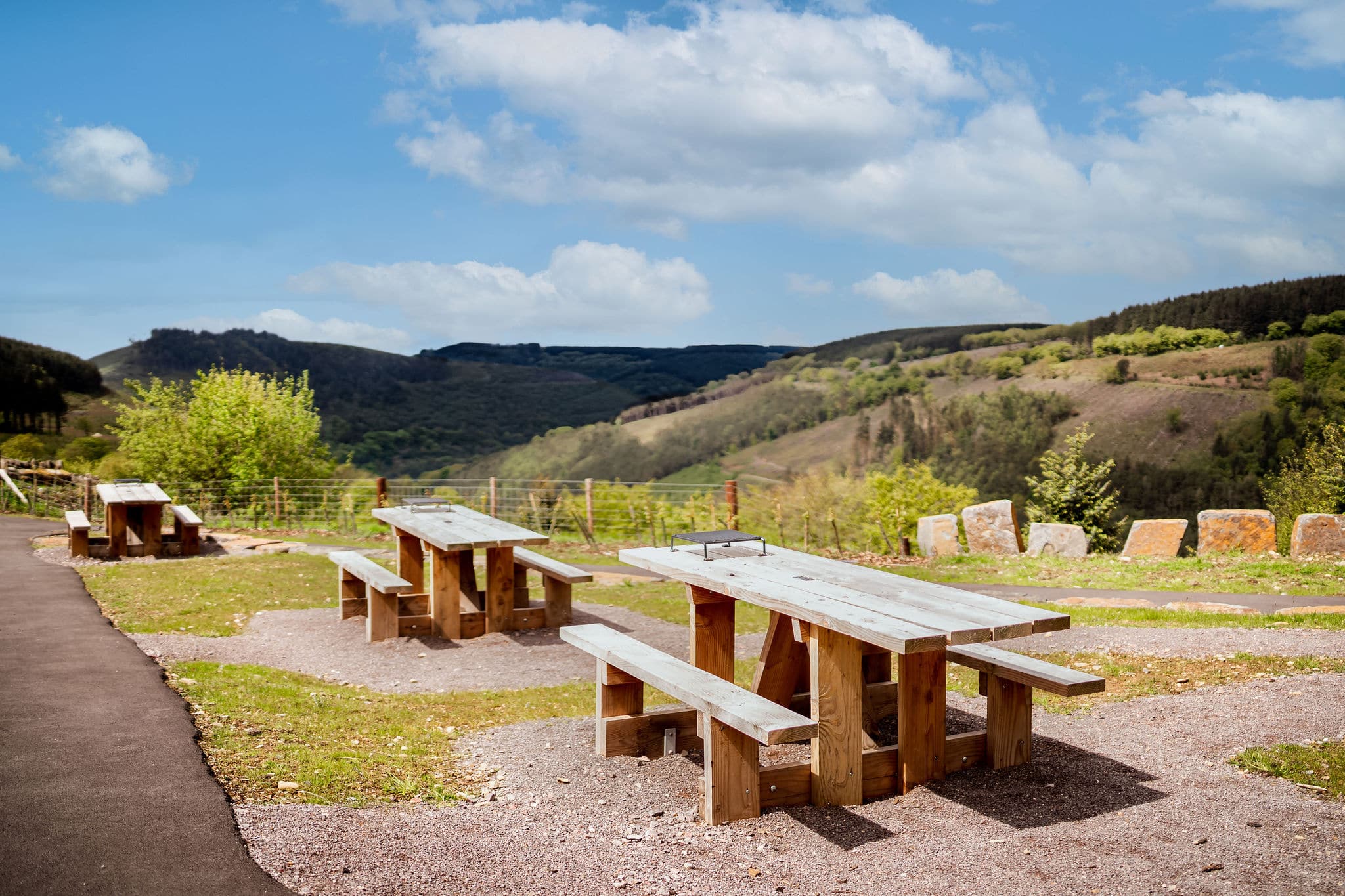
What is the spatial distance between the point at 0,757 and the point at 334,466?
980 inches

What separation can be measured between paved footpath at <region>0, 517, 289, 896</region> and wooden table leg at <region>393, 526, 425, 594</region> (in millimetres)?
2842

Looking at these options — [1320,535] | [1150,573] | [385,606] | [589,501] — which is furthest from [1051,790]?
[589,501]

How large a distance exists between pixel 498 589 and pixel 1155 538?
8.20 meters

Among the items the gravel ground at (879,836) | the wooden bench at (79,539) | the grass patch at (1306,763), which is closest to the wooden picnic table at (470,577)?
the gravel ground at (879,836)

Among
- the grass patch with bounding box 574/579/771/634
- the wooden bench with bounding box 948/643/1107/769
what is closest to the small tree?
the grass patch with bounding box 574/579/771/634

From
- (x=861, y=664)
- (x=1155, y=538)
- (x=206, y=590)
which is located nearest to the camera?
(x=861, y=664)

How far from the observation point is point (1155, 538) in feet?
38.0

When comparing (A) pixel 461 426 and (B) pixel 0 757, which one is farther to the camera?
(A) pixel 461 426

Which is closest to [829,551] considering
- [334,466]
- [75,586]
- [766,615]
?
[766,615]

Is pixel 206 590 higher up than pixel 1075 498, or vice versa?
pixel 1075 498

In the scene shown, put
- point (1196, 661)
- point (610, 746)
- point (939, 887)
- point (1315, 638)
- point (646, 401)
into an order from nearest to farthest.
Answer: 1. point (939, 887)
2. point (610, 746)
3. point (1196, 661)
4. point (1315, 638)
5. point (646, 401)

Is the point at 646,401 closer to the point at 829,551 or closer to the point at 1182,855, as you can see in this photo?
the point at 829,551

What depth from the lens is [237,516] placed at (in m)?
19.2

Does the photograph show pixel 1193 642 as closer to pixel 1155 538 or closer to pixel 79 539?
pixel 1155 538
